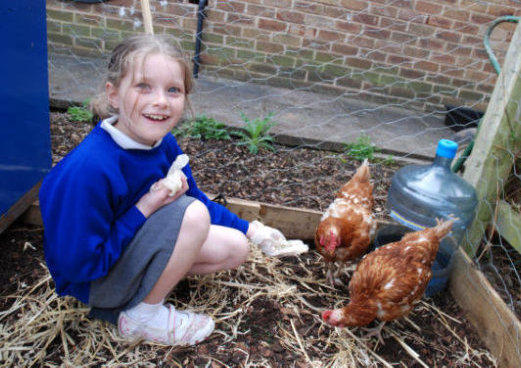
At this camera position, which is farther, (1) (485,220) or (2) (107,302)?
(1) (485,220)

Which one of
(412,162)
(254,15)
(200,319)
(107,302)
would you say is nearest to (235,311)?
(200,319)

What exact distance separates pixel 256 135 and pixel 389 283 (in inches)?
63.7

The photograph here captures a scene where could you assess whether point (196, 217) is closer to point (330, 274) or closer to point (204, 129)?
point (330, 274)

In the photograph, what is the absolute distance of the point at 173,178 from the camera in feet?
4.36

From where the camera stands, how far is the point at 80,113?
117 inches

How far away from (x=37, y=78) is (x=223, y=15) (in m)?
2.49

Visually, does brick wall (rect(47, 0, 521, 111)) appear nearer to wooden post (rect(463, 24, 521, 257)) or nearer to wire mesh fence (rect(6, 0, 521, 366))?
wire mesh fence (rect(6, 0, 521, 366))

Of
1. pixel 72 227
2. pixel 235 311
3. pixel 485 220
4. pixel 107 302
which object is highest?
pixel 72 227

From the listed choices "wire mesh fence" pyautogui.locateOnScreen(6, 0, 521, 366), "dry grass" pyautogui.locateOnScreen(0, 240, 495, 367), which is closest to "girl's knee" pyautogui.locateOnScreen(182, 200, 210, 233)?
"dry grass" pyautogui.locateOnScreen(0, 240, 495, 367)

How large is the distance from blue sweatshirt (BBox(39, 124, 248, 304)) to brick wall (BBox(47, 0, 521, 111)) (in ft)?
8.99

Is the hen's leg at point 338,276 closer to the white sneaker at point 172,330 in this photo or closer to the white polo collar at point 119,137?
the white sneaker at point 172,330

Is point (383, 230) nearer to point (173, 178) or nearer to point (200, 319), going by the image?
point (200, 319)

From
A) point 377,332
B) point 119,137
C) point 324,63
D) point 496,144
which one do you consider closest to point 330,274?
point 377,332

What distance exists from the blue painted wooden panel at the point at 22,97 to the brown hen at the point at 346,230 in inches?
52.7
